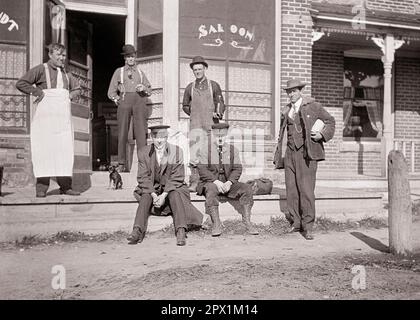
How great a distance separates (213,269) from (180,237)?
4.30 ft

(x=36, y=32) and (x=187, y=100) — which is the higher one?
(x=36, y=32)

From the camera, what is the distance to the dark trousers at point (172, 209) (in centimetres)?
594

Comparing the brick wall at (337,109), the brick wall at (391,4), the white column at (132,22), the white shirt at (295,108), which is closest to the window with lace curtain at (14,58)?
the white column at (132,22)

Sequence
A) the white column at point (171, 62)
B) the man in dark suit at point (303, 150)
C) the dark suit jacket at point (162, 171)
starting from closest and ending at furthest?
the dark suit jacket at point (162, 171), the man in dark suit at point (303, 150), the white column at point (171, 62)

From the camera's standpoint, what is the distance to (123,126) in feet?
25.9

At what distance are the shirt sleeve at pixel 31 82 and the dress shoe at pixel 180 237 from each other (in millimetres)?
2603

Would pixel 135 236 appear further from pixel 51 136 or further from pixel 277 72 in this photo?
pixel 277 72

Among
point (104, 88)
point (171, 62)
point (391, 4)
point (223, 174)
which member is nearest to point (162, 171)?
point (223, 174)

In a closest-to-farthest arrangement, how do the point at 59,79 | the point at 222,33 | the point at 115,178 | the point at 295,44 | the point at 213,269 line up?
the point at 213,269 → the point at 59,79 → the point at 115,178 → the point at 222,33 → the point at 295,44

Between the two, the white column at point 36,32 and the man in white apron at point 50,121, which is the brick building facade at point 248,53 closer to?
the white column at point 36,32

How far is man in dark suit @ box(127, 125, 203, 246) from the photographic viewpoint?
5.97 meters

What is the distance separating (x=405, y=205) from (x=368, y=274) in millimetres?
1191

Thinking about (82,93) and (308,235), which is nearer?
(308,235)

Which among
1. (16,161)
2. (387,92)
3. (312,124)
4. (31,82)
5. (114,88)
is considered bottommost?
(16,161)
